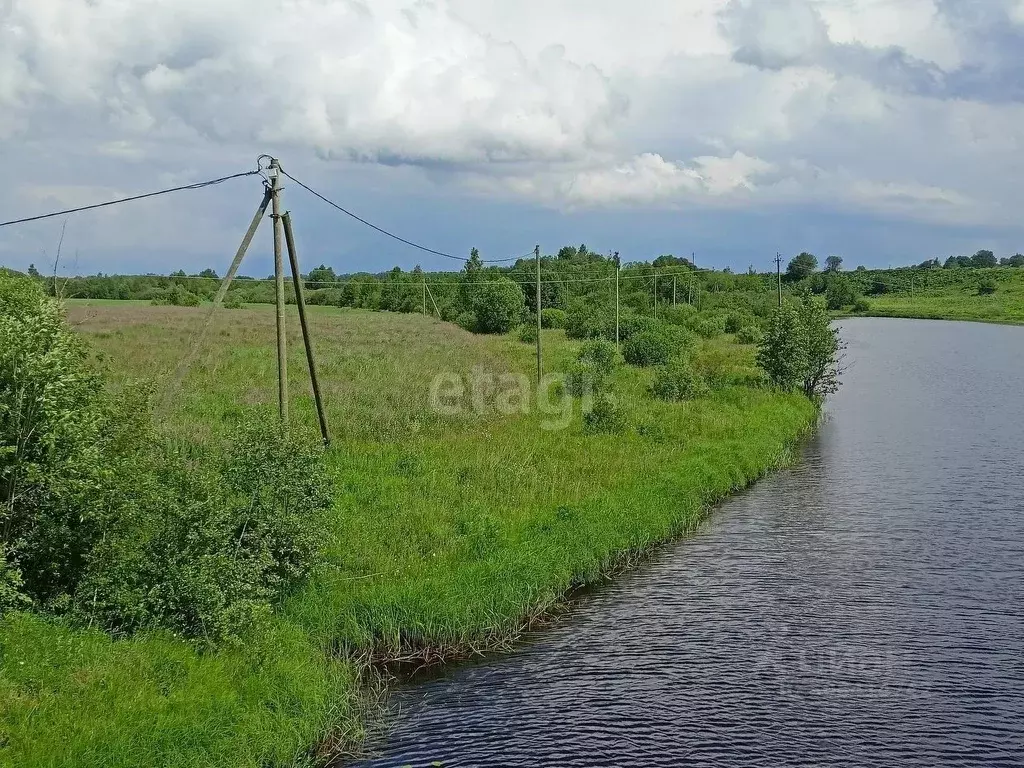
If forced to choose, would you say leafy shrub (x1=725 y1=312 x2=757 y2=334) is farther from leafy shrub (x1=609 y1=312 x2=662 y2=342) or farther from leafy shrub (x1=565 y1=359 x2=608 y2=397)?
leafy shrub (x1=565 y1=359 x2=608 y2=397)

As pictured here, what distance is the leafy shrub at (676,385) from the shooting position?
128 feet

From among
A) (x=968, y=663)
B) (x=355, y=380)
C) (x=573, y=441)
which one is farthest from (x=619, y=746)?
(x=355, y=380)

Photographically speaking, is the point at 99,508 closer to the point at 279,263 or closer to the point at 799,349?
the point at 279,263

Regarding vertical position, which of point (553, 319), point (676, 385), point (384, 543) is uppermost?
point (553, 319)

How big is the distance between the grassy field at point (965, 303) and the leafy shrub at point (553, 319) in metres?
73.1

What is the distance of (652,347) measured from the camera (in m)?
53.6

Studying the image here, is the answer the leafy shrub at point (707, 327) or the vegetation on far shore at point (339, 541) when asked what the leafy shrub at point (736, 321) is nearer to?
the leafy shrub at point (707, 327)

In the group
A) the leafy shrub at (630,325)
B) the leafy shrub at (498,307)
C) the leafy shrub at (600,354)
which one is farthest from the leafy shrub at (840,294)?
the leafy shrub at (600,354)

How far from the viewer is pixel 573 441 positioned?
93.2 ft

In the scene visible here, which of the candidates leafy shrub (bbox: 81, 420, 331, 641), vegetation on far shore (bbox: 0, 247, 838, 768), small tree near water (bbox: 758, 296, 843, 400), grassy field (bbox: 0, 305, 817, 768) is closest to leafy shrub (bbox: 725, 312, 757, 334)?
small tree near water (bbox: 758, 296, 843, 400)

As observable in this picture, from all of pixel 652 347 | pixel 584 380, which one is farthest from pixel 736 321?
pixel 584 380

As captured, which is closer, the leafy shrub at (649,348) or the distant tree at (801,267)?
the leafy shrub at (649,348)

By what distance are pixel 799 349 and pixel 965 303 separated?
119 meters

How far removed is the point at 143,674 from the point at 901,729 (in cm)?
1058
